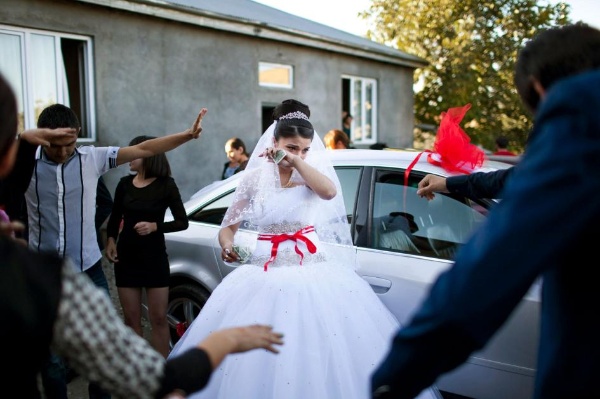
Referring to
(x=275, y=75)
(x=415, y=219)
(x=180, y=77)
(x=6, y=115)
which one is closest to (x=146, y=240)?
(x=415, y=219)

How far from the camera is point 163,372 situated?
1.46m

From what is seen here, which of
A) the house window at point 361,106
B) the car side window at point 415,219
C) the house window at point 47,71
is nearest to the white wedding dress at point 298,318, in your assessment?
the car side window at point 415,219

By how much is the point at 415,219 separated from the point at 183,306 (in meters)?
2.05

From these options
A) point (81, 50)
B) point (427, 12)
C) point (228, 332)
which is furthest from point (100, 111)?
point (427, 12)

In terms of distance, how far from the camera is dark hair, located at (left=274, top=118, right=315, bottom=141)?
11.1 feet

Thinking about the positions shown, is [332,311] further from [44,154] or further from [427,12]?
[427,12]

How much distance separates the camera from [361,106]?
15.2 m

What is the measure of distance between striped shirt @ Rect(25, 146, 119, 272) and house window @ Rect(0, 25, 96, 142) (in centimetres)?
489

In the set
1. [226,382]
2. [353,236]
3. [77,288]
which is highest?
[77,288]

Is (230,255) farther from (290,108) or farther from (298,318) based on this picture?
(290,108)

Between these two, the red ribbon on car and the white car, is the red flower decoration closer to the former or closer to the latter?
the white car

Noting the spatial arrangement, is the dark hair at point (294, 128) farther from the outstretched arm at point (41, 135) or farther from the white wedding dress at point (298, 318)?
the outstretched arm at point (41, 135)

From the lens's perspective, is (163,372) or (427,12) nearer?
(163,372)

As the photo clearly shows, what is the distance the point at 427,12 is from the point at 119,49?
42.9ft
